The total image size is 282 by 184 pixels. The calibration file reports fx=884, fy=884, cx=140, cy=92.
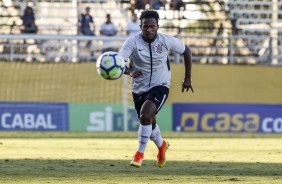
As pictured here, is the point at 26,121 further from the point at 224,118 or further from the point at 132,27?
the point at 224,118

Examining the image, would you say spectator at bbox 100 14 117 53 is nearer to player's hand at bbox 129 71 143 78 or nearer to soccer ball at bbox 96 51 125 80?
player's hand at bbox 129 71 143 78

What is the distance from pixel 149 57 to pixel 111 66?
35.3 inches

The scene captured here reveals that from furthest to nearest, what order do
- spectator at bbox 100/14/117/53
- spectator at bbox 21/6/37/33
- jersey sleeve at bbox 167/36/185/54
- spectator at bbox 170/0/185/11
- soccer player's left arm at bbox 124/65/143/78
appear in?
spectator at bbox 170/0/185/11, spectator at bbox 100/14/117/53, spectator at bbox 21/6/37/33, jersey sleeve at bbox 167/36/185/54, soccer player's left arm at bbox 124/65/143/78

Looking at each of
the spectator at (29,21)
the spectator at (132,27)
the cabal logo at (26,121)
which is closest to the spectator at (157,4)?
the spectator at (132,27)

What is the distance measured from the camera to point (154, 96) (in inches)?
463

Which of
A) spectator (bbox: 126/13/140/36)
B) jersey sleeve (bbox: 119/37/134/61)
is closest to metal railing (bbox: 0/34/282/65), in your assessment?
spectator (bbox: 126/13/140/36)

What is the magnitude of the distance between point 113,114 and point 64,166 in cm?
1334

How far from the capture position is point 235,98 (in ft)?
90.0

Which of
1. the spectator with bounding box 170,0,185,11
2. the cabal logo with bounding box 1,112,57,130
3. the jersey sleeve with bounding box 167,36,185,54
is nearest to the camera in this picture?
the jersey sleeve with bounding box 167,36,185,54

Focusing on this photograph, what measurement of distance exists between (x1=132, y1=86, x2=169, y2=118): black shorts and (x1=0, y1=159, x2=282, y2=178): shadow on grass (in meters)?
0.91

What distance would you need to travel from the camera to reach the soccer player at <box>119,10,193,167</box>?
37.7 ft

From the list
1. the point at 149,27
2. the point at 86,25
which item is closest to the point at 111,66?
the point at 149,27

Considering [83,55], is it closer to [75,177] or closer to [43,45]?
[43,45]

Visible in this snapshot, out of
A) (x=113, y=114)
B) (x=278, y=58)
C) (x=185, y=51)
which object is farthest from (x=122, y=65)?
(x=278, y=58)
